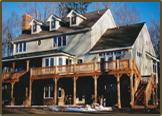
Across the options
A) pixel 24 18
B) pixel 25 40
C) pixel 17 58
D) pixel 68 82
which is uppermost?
pixel 24 18

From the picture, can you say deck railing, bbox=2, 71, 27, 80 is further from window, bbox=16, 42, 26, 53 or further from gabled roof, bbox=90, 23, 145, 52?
gabled roof, bbox=90, 23, 145, 52

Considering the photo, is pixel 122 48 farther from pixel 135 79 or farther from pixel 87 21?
pixel 87 21

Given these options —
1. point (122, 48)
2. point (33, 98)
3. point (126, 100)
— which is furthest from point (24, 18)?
point (126, 100)

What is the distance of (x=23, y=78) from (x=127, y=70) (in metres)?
13.3

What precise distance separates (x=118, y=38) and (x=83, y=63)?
605cm

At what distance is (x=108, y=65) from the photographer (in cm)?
2378

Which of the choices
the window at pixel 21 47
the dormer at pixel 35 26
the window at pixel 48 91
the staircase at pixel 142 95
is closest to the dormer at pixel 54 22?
the dormer at pixel 35 26

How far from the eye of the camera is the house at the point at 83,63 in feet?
81.4

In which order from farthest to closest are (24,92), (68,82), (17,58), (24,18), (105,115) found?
(24,18) < (24,92) < (17,58) < (68,82) < (105,115)

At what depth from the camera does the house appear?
24.8 metres

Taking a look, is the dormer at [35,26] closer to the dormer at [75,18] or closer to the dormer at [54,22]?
the dormer at [54,22]

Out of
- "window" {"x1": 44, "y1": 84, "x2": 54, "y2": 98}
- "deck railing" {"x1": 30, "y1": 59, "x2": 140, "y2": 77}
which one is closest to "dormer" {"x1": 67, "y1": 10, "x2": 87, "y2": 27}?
"deck railing" {"x1": 30, "y1": 59, "x2": 140, "y2": 77}

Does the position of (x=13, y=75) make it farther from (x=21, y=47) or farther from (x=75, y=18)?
(x=75, y=18)

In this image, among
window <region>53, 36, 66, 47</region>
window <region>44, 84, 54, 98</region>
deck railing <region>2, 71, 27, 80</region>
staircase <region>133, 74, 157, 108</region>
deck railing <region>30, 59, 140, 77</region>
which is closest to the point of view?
staircase <region>133, 74, 157, 108</region>
